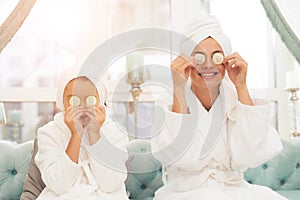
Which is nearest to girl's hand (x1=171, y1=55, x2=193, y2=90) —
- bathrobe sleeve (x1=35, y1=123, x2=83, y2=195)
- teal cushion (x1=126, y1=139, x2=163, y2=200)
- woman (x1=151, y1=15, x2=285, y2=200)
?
woman (x1=151, y1=15, x2=285, y2=200)

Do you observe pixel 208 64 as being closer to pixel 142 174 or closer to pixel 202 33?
pixel 202 33

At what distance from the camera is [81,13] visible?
3125 millimetres

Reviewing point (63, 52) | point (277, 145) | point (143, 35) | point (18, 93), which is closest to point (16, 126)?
point (18, 93)

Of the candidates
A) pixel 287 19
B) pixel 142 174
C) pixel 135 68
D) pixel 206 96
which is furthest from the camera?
pixel 287 19

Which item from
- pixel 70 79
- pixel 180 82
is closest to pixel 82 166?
pixel 70 79

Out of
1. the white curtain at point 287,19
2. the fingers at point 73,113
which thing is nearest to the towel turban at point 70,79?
the fingers at point 73,113

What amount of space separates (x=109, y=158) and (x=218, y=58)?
0.58 m

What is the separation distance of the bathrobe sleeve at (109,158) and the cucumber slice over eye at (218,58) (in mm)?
490

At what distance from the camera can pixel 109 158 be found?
174 cm

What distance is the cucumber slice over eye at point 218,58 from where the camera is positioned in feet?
A: 5.70

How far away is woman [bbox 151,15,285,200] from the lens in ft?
5.55

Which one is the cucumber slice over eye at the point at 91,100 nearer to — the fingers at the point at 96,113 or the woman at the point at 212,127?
the fingers at the point at 96,113

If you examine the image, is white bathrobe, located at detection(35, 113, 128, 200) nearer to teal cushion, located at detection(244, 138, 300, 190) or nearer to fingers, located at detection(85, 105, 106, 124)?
fingers, located at detection(85, 105, 106, 124)

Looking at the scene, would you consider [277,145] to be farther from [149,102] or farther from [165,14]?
[165,14]
